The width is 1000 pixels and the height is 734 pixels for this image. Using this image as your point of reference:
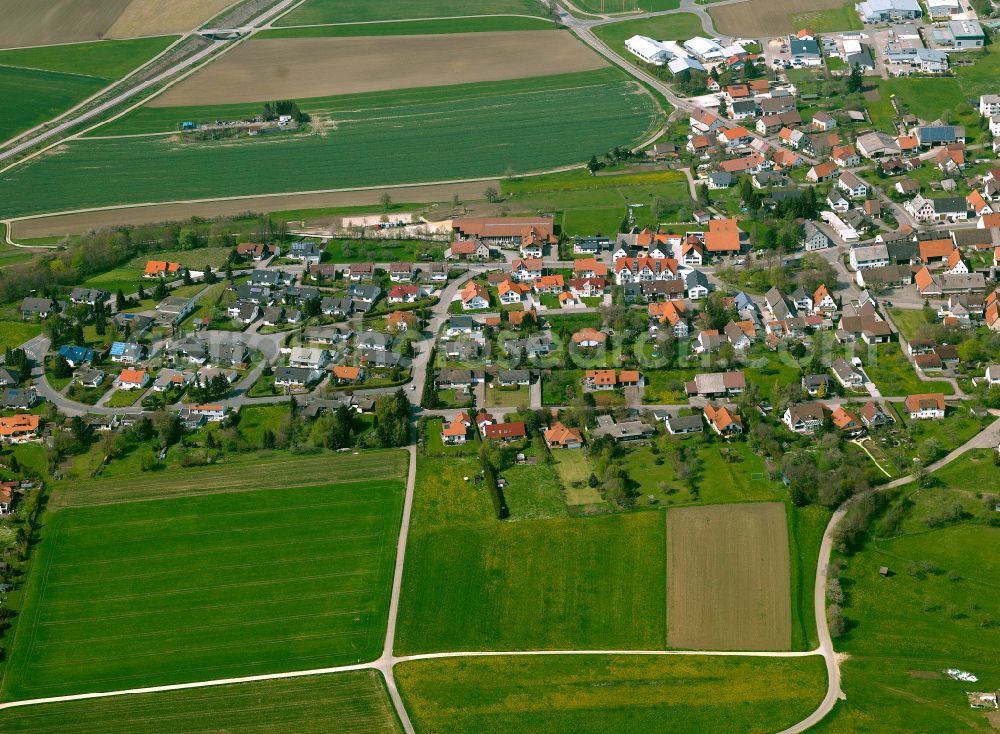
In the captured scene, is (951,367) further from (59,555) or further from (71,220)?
(71,220)

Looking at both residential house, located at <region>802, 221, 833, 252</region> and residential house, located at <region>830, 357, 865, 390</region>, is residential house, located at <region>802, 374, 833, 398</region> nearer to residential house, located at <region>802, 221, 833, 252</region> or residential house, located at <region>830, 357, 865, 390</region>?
residential house, located at <region>830, 357, 865, 390</region>

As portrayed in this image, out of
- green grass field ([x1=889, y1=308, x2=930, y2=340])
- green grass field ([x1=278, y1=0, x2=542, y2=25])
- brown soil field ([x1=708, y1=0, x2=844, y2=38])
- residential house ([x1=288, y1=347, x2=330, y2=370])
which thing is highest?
green grass field ([x1=278, y1=0, x2=542, y2=25])

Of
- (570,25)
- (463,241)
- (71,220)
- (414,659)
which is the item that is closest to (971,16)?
(570,25)

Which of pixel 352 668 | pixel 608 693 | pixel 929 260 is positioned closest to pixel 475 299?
pixel 929 260

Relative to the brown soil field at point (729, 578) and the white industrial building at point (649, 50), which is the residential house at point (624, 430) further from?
the white industrial building at point (649, 50)

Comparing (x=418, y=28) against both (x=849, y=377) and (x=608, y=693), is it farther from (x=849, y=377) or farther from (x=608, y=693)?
(x=608, y=693)

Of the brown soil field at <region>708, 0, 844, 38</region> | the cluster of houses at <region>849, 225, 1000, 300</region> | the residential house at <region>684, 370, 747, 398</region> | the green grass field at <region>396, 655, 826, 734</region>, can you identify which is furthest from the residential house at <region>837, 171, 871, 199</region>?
the green grass field at <region>396, 655, 826, 734</region>

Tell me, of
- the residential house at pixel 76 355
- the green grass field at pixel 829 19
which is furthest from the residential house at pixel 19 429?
the green grass field at pixel 829 19
